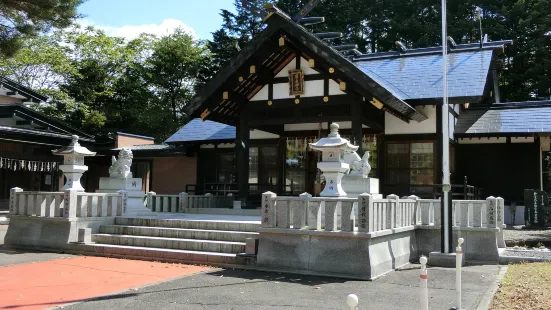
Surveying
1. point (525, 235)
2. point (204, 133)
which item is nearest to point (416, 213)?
point (525, 235)

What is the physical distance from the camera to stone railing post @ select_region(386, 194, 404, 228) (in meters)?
10.8

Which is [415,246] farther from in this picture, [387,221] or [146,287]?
[146,287]

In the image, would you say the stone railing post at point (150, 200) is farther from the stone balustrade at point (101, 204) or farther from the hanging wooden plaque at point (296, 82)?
the hanging wooden plaque at point (296, 82)

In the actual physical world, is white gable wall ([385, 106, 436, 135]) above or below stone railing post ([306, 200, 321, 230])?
above

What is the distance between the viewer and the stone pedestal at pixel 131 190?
47.4ft

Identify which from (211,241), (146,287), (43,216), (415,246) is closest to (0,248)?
(43,216)

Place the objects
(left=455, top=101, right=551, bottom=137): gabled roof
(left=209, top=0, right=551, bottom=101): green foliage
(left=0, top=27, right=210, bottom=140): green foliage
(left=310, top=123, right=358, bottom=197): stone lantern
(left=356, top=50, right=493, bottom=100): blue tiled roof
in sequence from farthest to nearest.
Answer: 1. (left=0, top=27, right=210, bottom=140): green foliage
2. (left=209, top=0, right=551, bottom=101): green foliage
3. (left=455, top=101, right=551, bottom=137): gabled roof
4. (left=356, top=50, right=493, bottom=100): blue tiled roof
5. (left=310, top=123, right=358, bottom=197): stone lantern

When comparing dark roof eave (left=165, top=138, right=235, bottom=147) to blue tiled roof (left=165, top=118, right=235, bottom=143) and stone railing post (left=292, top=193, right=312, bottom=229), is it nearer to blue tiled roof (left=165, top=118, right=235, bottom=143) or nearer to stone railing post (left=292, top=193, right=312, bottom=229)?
blue tiled roof (left=165, top=118, right=235, bottom=143)

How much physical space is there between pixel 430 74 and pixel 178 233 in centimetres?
1107

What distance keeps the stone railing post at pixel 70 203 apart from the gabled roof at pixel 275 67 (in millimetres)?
5073

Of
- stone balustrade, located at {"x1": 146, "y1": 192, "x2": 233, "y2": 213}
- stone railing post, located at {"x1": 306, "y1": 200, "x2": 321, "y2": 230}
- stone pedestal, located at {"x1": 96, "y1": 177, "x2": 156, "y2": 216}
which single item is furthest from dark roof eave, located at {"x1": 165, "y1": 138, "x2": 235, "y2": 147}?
stone railing post, located at {"x1": 306, "y1": 200, "x2": 321, "y2": 230}

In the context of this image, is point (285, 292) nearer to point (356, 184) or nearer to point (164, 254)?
point (164, 254)

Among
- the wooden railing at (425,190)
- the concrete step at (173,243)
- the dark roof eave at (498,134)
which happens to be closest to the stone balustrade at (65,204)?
the concrete step at (173,243)

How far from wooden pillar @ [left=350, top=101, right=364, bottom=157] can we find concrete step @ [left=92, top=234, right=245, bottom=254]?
528cm
